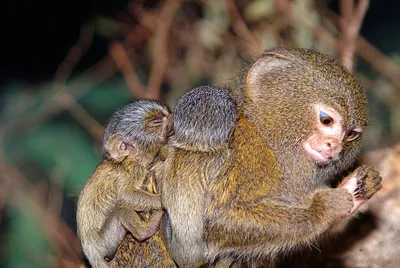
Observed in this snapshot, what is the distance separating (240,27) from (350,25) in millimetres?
799

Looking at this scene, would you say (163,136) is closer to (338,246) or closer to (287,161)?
(287,161)

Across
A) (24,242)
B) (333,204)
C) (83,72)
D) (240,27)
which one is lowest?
(24,242)

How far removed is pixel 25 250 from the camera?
518 cm

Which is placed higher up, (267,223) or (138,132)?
(138,132)

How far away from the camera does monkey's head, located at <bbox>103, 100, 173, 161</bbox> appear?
2.87 m

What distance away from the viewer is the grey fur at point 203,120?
8.90 ft

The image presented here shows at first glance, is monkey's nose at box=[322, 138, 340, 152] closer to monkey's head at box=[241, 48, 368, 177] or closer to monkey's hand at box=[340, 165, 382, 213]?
monkey's head at box=[241, 48, 368, 177]

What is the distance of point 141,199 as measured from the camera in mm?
2777

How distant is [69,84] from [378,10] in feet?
7.41

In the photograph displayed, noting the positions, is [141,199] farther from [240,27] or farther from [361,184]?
[240,27]

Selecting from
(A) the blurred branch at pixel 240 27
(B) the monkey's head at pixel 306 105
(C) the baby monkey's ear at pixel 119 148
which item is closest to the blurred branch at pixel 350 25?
(A) the blurred branch at pixel 240 27

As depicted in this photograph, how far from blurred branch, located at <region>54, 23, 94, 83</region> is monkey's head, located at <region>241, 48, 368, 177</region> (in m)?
2.66

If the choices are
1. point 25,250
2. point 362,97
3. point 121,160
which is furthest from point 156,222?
point 25,250

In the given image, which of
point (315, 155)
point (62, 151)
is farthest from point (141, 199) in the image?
point (62, 151)
